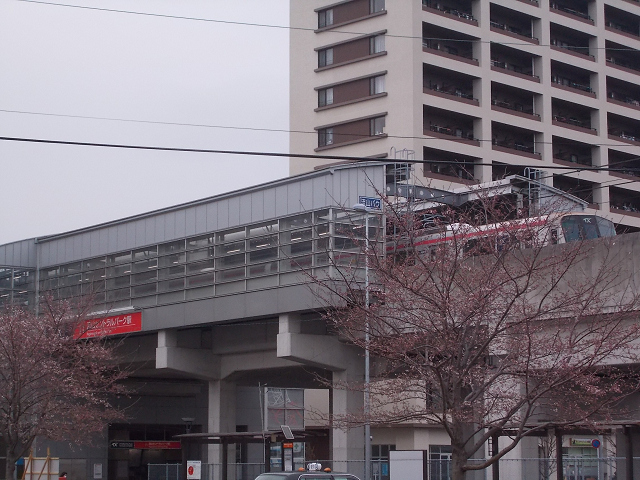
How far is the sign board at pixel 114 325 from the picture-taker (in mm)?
40969

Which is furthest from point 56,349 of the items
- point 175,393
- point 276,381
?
point 175,393

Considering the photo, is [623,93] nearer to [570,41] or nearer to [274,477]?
[570,41]

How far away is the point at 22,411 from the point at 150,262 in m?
10.8

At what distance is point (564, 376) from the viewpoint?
18500 millimetres

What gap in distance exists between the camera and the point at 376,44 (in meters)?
69.2

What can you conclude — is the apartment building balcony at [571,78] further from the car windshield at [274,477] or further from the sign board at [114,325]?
the car windshield at [274,477]

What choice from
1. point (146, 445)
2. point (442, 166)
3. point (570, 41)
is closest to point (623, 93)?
point (570, 41)

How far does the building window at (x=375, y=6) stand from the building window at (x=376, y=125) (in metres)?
7.57

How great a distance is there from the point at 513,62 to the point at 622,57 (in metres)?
11.2

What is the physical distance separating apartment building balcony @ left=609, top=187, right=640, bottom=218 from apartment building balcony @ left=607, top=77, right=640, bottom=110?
6765 mm

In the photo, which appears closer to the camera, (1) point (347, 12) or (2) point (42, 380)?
(2) point (42, 380)

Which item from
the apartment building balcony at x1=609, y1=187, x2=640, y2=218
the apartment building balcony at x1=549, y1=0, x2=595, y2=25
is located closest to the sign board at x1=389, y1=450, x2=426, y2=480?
the apartment building balcony at x1=609, y1=187, x2=640, y2=218

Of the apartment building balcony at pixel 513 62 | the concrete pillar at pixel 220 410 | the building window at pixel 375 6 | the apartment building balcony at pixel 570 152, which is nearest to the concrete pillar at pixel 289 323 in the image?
the concrete pillar at pixel 220 410

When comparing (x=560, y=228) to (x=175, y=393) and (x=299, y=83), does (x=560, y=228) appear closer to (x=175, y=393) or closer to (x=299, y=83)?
(x=175, y=393)
